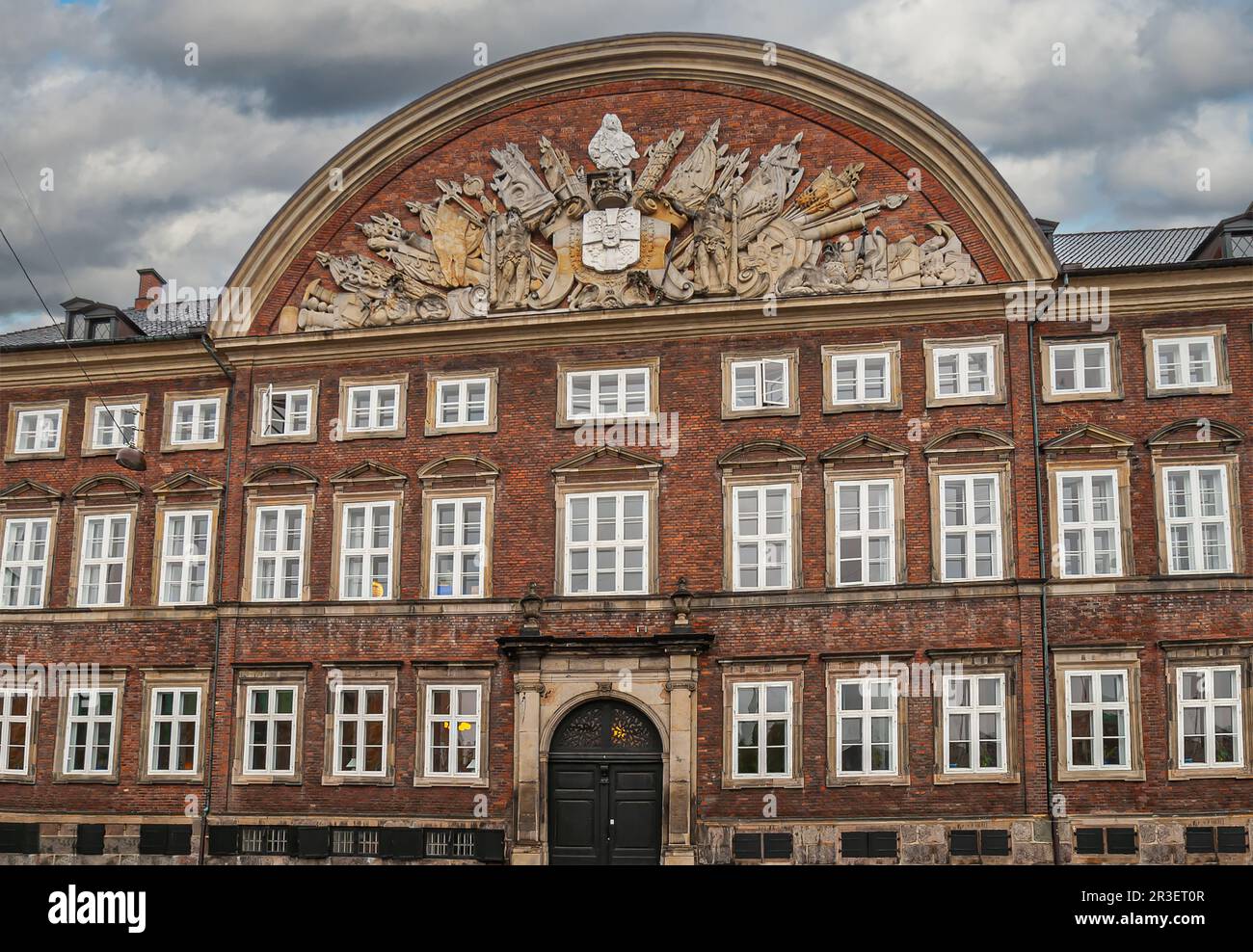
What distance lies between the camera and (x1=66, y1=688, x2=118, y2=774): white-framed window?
1289 inches

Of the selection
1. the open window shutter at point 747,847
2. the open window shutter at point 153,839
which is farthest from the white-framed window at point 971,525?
the open window shutter at point 153,839

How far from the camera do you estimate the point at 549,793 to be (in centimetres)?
3003

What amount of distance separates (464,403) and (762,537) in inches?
297

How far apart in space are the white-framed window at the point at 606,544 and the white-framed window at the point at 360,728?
498 centimetres

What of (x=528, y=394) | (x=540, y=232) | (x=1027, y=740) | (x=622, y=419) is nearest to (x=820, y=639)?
(x=1027, y=740)

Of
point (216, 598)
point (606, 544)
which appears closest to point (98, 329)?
point (216, 598)

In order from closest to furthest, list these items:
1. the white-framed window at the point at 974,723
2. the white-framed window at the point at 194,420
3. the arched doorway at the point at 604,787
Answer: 1. the white-framed window at the point at 974,723
2. the arched doorway at the point at 604,787
3. the white-framed window at the point at 194,420

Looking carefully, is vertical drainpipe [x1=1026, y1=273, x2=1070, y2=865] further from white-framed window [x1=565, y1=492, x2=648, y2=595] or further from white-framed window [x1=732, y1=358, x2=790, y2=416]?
white-framed window [x1=565, y1=492, x2=648, y2=595]

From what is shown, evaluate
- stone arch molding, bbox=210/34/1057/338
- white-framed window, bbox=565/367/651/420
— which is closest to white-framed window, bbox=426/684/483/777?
white-framed window, bbox=565/367/651/420

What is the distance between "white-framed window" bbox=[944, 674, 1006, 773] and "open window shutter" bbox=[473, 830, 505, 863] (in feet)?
30.5

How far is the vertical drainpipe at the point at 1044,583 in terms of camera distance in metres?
28.0

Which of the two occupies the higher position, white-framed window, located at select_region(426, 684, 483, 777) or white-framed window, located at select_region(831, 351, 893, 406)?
white-framed window, located at select_region(831, 351, 893, 406)

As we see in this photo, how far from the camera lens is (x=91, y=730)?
32.9 metres

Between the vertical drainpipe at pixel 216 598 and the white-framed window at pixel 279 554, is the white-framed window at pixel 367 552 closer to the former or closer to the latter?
the white-framed window at pixel 279 554
